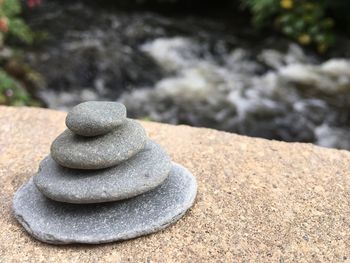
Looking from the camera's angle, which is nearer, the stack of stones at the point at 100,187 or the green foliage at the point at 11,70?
the stack of stones at the point at 100,187

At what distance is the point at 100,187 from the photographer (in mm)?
2100

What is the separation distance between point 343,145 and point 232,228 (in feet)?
10.6

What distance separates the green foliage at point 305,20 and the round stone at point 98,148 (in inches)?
212

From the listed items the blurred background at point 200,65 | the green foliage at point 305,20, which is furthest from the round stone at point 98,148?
the green foliage at point 305,20

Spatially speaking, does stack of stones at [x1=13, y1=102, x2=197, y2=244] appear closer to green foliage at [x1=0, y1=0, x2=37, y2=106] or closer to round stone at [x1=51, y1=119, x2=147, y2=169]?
round stone at [x1=51, y1=119, x2=147, y2=169]

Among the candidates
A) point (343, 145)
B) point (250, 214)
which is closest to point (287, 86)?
point (343, 145)

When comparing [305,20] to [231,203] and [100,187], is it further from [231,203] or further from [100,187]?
[100,187]

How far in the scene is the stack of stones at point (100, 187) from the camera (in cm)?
210

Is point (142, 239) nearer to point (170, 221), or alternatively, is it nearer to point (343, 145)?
point (170, 221)

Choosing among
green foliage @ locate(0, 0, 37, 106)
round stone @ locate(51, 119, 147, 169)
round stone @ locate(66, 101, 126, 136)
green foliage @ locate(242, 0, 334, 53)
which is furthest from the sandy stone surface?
green foliage @ locate(242, 0, 334, 53)

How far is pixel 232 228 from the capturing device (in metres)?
2.20

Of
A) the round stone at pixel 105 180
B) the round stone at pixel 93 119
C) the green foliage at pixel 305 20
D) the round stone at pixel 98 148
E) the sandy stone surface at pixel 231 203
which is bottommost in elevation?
the green foliage at pixel 305 20

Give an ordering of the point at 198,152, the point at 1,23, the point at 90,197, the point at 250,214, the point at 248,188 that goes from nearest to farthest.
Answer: the point at 90,197, the point at 250,214, the point at 248,188, the point at 198,152, the point at 1,23

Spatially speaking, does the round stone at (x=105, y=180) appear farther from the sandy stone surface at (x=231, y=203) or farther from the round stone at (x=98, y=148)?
the sandy stone surface at (x=231, y=203)
